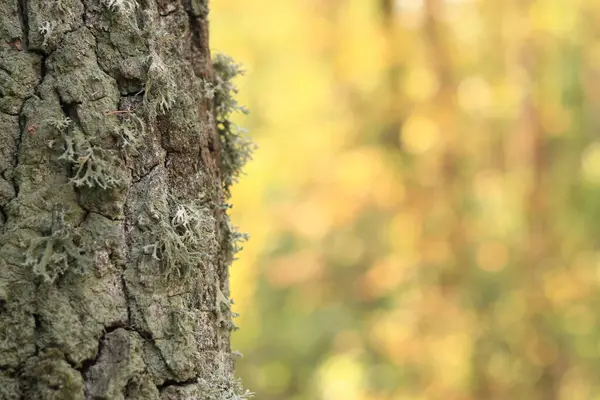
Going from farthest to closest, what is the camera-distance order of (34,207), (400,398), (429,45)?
(400,398)
(429,45)
(34,207)

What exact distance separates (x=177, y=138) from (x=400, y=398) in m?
3.57

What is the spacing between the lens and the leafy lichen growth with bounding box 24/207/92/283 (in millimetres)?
581

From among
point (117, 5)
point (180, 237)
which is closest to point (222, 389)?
point (180, 237)

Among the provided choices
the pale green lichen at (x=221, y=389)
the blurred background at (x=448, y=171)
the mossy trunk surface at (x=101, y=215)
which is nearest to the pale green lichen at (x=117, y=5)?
the mossy trunk surface at (x=101, y=215)

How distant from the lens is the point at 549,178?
3.71m

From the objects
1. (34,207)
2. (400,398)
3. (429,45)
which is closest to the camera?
(34,207)

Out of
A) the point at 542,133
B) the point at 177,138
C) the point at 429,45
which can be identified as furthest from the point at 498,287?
the point at 177,138

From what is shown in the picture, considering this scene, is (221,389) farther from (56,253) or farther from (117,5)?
(117,5)

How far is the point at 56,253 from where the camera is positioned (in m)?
0.59

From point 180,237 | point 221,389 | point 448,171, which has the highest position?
point 448,171

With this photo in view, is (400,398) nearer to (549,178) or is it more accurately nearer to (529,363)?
(529,363)

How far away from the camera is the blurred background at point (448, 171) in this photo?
12.1 ft

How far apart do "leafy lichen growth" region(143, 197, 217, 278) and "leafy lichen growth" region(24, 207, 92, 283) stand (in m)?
0.07

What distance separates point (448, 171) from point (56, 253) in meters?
3.37
